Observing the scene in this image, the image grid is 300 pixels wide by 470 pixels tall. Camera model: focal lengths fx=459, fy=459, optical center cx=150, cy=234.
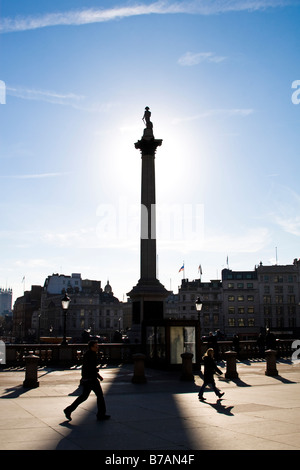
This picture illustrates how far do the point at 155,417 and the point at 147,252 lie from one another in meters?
21.5

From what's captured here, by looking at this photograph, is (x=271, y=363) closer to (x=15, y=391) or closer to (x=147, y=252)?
(x=15, y=391)

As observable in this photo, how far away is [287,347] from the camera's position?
3506 centimetres

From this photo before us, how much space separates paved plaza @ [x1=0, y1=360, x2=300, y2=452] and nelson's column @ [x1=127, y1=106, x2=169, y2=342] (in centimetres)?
1071

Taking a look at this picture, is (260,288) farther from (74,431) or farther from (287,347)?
(74,431)

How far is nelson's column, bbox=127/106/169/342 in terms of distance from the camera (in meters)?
29.7

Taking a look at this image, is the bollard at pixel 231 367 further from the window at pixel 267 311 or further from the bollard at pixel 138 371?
the window at pixel 267 311

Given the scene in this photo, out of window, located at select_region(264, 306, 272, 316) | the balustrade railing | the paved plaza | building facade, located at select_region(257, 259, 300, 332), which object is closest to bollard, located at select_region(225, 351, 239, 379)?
the paved plaza

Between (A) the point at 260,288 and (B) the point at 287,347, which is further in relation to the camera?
(A) the point at 260,288

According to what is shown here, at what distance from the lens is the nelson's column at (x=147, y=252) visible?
97.4 ft

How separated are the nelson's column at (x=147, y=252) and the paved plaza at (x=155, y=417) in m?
10.7

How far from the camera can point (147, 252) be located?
106ft

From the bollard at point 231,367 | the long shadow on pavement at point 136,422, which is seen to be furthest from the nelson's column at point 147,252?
the long shadow on pavement at point 136,422
